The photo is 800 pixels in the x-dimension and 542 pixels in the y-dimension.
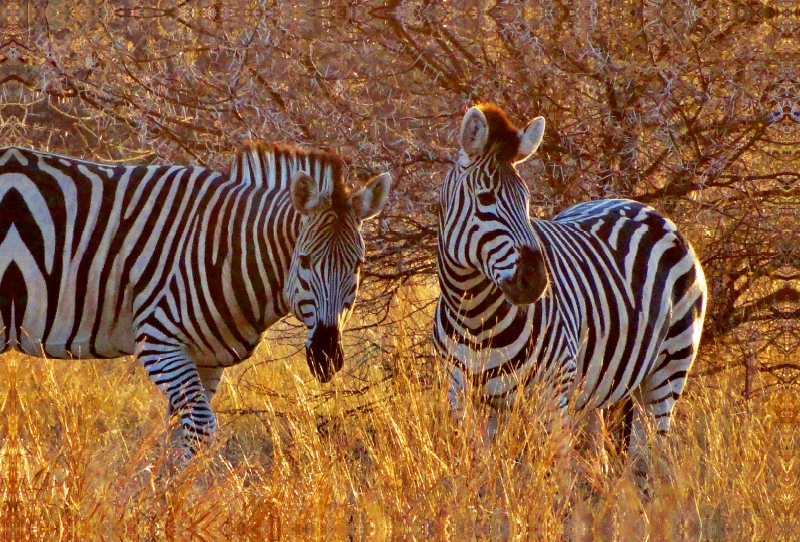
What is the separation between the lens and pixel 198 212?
16.4 feet

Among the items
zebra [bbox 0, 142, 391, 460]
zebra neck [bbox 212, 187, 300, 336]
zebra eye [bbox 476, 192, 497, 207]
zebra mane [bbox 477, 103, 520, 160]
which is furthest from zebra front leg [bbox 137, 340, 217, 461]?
zebra mane [bbox 477, 103, 520, 160]

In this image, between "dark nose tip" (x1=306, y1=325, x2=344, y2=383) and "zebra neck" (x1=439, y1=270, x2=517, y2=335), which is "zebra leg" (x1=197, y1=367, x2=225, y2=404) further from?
"zebra neck" (x1=439, y1=270, x2=517, y2=335)

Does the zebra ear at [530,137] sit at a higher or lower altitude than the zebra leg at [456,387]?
higher

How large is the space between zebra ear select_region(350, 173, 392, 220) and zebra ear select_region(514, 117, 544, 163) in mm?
831

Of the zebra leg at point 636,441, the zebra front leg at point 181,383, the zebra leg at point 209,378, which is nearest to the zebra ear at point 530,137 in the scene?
the zebra leg at point 636,441

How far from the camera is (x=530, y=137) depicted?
159 inches

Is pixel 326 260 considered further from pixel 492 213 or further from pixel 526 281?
pixel 526 281

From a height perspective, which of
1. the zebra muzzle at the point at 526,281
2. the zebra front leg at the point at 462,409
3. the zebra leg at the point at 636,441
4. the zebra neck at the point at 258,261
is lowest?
the zebra leg at the point at 636,441

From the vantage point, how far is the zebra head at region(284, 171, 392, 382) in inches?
173

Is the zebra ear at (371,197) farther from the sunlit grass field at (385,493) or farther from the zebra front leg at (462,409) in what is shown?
the sunlit grass field at (385,493)

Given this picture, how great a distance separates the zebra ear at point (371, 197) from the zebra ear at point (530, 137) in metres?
0.83

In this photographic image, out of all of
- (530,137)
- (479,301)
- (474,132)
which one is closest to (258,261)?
(479,301)

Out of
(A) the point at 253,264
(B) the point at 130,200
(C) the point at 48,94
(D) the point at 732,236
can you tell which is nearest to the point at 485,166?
(A) the point at 253,264

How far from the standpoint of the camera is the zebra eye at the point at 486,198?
3906 millimetres
